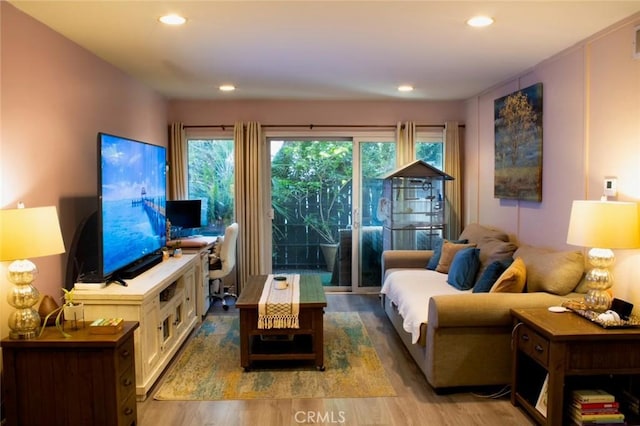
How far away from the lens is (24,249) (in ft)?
7.75

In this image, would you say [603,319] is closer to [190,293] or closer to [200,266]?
[190,293]

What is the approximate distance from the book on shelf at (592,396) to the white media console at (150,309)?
2.65m

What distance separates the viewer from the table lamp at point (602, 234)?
2676mm

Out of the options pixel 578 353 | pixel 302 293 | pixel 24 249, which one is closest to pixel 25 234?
pixel 24 249

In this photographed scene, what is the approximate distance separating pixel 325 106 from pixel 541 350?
395 cm

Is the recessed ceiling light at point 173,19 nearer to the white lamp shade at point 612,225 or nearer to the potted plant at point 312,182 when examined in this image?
the white lamp shade at point 612,225

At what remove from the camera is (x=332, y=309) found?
5.29 metres

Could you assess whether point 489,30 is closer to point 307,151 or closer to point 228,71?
point 228,71

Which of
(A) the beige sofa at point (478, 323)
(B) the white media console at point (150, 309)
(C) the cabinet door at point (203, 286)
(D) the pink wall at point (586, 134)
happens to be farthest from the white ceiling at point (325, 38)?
(C) the cabinet door at point (203, 286)

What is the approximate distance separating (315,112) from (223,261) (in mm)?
2122

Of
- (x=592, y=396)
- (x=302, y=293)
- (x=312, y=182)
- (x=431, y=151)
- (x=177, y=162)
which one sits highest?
(x=431, y=151)

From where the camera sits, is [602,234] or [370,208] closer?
[602,234]

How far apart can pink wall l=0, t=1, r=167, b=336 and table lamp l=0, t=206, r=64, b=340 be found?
0.23 metres

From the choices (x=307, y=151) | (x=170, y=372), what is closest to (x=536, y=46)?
(x=307, y=151)
